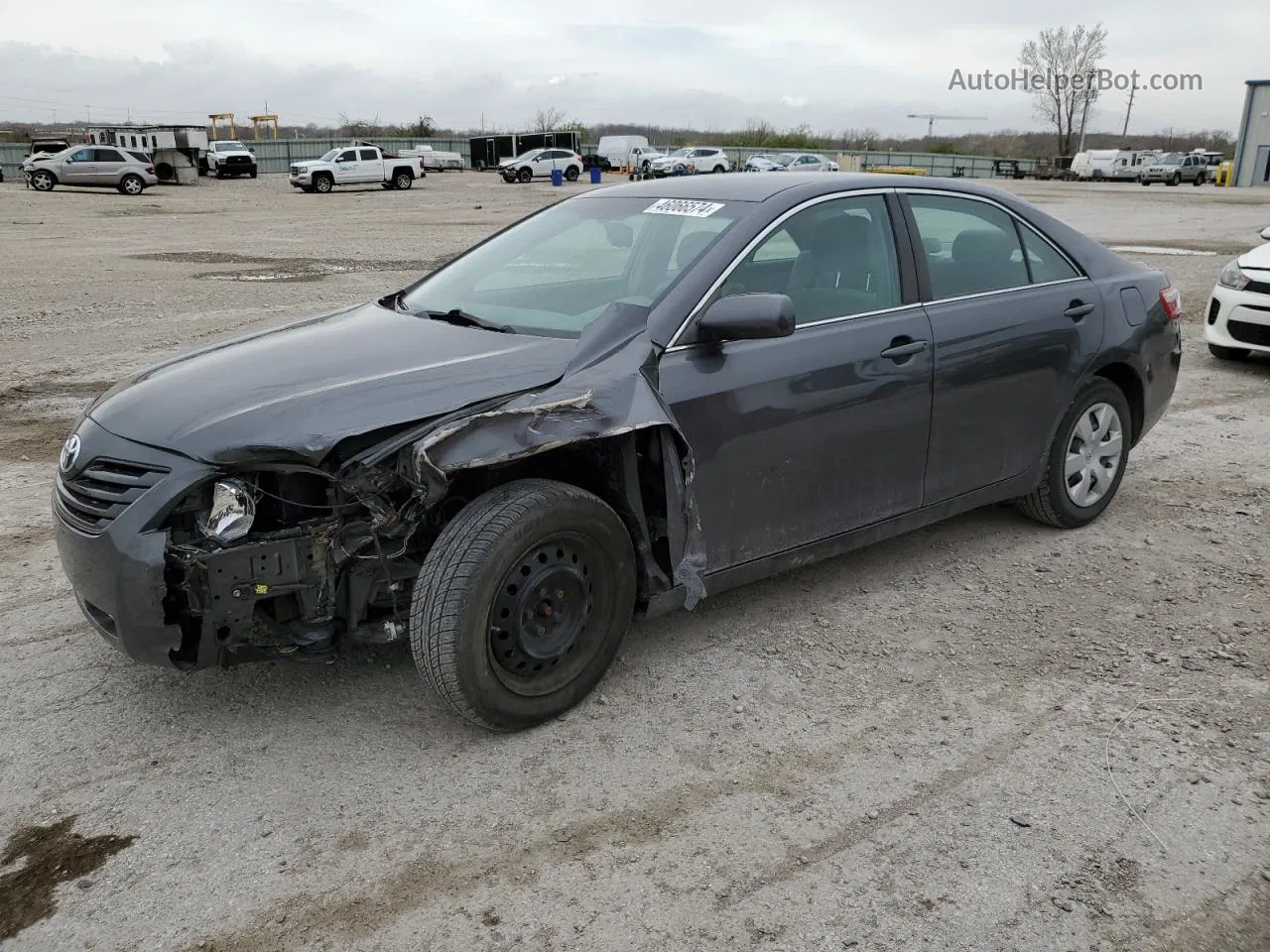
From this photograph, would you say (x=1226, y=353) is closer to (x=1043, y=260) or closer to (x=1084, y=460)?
(x=1084, y=460)

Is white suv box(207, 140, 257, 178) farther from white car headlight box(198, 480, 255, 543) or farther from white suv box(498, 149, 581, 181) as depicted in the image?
white car headlight box(198, 480, 255, 543)

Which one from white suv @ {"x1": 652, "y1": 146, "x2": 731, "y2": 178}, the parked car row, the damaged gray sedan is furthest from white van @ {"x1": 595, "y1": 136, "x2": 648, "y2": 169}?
the damaged gray sedan

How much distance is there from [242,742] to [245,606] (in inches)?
22.8

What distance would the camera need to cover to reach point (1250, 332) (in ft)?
28.8

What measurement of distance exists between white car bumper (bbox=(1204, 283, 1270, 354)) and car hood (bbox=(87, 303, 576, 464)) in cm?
739

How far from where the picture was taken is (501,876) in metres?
2.71

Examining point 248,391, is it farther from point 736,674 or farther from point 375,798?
point 736,674

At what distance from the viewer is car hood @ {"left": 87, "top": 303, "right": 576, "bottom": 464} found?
3.01 m

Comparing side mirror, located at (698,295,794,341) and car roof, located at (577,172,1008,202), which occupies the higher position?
car roof, located at (577,172,1008,202)

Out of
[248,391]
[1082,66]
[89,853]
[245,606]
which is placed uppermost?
[1082,66]

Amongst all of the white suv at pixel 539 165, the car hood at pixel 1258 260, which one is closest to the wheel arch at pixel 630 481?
the car hood at pixel 1258 260

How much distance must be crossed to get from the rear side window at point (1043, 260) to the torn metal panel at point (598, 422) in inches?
84.7

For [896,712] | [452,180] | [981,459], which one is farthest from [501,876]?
[452,180]

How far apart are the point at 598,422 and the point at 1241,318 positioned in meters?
7.66
